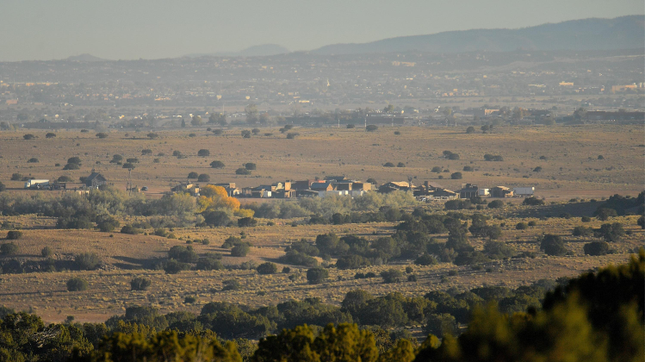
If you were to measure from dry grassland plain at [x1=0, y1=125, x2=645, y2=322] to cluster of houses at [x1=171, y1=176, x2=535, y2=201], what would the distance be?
3.20m

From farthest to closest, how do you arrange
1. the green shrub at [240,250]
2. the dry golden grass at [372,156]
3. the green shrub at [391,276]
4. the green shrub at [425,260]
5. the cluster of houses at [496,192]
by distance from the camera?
1. the dry golden grass at [372,156]
2. the cluster of houses at [496,192]
3. the green shrub at [240,250]
4. the green shrub at [425,260]
5. the green shrub at [391,276]

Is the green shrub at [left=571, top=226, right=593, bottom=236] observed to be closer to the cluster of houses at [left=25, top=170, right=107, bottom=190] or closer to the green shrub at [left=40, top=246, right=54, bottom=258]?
the green shrub at [left=40, top=246, right=54, bottom=258]

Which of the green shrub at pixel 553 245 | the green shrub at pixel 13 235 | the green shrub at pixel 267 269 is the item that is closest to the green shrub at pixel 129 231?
the green shrub at pixel 13 235

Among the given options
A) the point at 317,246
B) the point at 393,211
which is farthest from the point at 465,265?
the point at 393,211

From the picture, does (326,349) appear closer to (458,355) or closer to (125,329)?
(458,355)

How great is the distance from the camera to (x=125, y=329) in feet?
76.6

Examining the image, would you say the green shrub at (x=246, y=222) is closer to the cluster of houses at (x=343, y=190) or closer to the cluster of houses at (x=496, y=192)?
the cluster of houses at (x=343, y=190)

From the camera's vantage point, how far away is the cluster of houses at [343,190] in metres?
78.5

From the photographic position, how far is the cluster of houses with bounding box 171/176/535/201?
78.5 metres

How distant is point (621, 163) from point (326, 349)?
8905 centimetres

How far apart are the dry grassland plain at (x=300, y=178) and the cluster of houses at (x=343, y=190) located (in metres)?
3.20

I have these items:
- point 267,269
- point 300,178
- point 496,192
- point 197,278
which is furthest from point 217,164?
point 197,278

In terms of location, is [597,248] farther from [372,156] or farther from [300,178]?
[372,156]

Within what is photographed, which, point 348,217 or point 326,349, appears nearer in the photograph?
point 326,349
